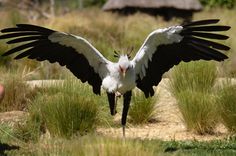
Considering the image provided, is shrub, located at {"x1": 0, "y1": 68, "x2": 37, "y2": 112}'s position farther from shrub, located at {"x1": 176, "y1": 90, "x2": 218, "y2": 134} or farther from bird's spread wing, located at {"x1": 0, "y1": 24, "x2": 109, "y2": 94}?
shrub, located at {"x1": 176, "y1": 90, "x2": 218, "y2": 134}

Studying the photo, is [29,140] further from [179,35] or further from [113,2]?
[113,2]

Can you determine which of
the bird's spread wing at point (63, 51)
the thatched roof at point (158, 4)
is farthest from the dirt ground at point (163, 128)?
the thatched roof at point (158, 4)

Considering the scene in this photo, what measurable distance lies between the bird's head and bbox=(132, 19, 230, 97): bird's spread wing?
0.92ft

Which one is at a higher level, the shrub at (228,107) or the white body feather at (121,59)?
the white body feather at (121,59)

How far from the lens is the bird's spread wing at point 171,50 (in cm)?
781

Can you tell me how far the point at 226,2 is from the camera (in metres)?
28.1

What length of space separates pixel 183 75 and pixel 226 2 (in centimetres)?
1763

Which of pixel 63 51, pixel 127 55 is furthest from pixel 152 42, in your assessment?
pixel 63 51

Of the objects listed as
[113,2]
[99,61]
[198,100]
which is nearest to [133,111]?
[198,100]

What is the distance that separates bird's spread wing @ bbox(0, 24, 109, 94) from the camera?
25.9 feet

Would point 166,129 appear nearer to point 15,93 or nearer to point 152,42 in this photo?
point 152,42

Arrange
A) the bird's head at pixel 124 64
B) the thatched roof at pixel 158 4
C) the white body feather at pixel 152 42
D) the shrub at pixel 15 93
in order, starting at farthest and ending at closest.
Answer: the thatched roof at pixel 158 4 → the shrub at pixel 15 93 → the white body feather at pixel 152 42 → the bird's head at pixel 124 64

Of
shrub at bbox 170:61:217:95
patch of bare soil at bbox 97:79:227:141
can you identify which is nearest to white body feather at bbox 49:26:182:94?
patch of bare soil at bbox 97:79:227:141

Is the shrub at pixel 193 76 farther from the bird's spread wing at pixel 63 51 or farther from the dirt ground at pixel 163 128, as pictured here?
the bird's spread wing at pixel 63 51
